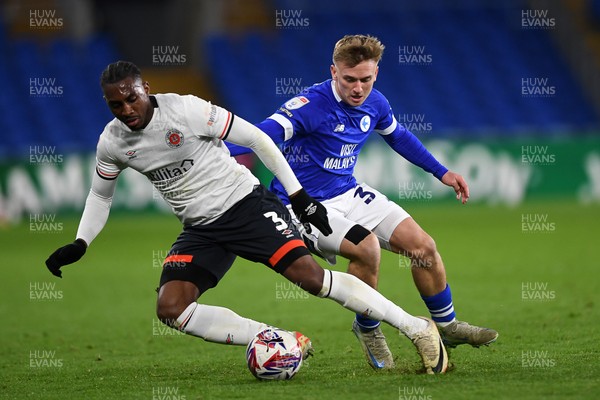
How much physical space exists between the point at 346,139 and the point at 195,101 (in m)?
1.22

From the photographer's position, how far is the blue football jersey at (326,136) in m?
7.11

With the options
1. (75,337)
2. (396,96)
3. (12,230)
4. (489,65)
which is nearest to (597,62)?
(489,65)

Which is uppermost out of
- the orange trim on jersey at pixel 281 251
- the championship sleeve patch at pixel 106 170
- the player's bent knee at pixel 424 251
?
the championship sleeve patch at pixel 106 170

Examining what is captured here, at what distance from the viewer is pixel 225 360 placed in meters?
7.65

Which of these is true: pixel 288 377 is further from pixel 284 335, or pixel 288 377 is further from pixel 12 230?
pixel 12 230

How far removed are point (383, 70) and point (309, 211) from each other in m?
20.6

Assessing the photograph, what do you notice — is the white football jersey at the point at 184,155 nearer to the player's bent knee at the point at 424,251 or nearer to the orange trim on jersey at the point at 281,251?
the orange trim on jersey at the point at 281,251

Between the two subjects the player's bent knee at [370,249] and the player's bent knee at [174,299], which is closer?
the player's bent knee at [174,299]

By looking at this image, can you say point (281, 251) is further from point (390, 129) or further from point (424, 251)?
point (390, 129)

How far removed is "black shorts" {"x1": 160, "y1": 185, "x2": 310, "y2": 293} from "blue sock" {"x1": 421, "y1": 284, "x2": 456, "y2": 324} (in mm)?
1147

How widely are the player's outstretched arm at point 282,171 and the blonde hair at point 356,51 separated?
0.85m
